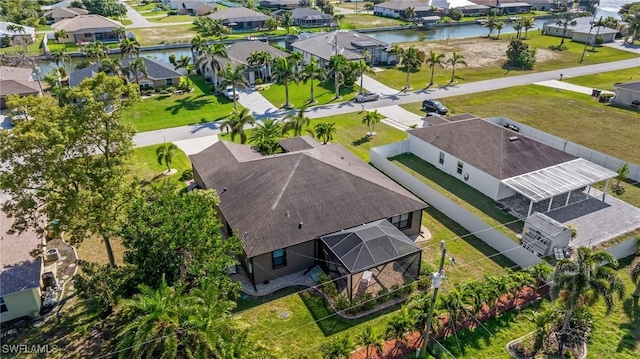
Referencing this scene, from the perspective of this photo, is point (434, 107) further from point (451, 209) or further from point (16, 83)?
point (16, 83)

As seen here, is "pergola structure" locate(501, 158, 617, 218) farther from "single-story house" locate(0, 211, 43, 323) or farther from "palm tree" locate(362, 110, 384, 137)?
"single-story house" locate(0, 211, 43, 323)

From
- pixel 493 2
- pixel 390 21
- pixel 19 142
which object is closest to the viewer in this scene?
pixel 19 142

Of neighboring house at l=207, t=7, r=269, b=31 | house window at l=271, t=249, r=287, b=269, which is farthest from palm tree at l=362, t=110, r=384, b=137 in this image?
neighboring house at l=207, t=7, r=269, b=31

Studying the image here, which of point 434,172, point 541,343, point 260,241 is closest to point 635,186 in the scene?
point 434,172

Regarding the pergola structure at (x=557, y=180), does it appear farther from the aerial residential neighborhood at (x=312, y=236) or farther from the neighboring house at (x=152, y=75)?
the neighboring house at (x=152, y=75)

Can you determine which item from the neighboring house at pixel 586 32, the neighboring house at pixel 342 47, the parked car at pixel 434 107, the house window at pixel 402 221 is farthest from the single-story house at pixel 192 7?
the house window at pixel 402 221

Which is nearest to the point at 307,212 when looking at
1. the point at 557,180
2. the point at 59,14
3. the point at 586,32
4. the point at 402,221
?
the point at 402,221

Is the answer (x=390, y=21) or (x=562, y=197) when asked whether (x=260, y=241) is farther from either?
(x=390, y=21)
